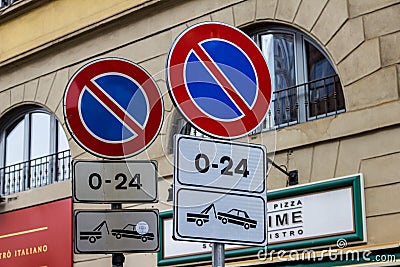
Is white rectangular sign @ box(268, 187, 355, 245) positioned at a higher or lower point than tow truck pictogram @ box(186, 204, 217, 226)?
higher

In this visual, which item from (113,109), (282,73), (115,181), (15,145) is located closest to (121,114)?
(113,109)

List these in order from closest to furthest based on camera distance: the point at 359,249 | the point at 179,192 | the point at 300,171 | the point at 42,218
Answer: the point at 179,192 < the point at 359,249 < the point at 300,171 < the point at 42,218

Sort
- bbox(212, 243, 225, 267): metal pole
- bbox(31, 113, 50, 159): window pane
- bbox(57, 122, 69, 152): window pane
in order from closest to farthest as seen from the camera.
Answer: bbox(212, 243, 225, 267): metal pole < bbox(57, 122, 69, 152): window pane < bbox(31, 113, 50, 159): window pane

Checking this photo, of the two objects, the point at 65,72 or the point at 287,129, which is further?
the point at 65,72

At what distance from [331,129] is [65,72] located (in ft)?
18.6

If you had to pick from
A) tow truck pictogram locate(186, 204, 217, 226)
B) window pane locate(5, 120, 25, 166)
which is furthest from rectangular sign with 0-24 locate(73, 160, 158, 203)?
window pane locate(5, 120, 25, 166)

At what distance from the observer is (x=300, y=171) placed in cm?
1127

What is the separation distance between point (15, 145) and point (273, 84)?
9545mm

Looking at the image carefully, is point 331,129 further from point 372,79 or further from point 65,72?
point 65,72

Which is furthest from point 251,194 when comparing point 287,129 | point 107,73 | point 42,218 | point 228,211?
point 42,218

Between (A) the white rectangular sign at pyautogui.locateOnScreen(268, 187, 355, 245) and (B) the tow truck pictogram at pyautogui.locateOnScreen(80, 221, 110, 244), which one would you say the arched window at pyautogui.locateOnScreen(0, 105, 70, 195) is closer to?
(A) the white rectangular sign at pyautogui.locateOnScreen(268, 187, 355, 245)

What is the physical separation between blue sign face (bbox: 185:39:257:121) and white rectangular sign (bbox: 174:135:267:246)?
0.19 meters

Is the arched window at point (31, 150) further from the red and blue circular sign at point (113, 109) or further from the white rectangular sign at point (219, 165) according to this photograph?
the white rectangular sign at point (219, 165)

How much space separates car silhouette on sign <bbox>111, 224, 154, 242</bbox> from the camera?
6.54 meters
